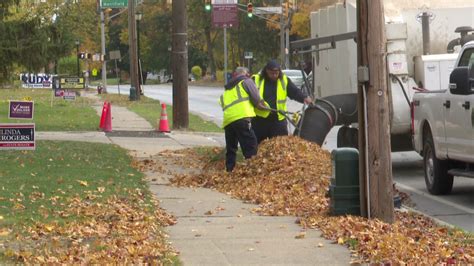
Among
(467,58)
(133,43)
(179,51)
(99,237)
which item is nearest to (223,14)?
(133,43)

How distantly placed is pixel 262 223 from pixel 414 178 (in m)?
5.88

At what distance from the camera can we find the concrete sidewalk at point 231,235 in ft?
25.1

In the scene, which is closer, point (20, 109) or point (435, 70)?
point (435, 70)

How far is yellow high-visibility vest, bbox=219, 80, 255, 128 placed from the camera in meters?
13.3

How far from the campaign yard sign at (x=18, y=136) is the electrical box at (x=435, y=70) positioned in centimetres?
667

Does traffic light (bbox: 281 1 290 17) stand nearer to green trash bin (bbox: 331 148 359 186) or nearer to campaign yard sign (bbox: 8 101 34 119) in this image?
campaign yard sign (bbox: 8 101 34 119)

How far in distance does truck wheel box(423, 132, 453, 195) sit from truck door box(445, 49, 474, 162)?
50 centimetres

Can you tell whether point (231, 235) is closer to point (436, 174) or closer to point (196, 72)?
point (436, 174)

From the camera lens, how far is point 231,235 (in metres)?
8.78

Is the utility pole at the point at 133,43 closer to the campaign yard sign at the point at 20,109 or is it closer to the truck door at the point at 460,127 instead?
the campaign yard sign at the point at 20,109

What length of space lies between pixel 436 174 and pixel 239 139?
3018 millimetres

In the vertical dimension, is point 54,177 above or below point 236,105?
below

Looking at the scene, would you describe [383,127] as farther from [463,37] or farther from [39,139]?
[39,139]

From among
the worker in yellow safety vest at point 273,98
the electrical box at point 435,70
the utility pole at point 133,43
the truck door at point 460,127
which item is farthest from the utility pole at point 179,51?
the utility pole at point 133,43
